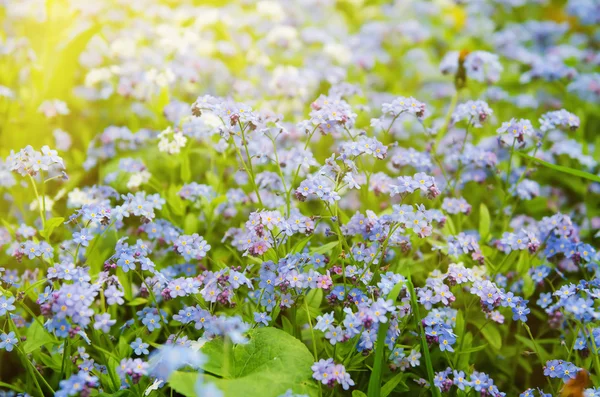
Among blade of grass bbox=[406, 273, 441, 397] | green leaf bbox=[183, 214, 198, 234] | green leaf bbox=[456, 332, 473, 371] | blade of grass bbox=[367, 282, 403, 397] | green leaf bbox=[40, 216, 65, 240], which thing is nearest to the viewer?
blade of grass bbox=[367, 282, 403, 397]

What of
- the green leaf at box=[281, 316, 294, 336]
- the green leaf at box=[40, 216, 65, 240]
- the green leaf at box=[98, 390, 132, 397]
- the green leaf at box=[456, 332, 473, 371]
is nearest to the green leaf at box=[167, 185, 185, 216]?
the green leaf at box=[40, 216, 65, 240]

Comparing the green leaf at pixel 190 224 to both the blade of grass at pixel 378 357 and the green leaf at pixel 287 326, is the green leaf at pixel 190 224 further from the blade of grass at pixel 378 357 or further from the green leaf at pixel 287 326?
the blade of grass at pixel 378 357

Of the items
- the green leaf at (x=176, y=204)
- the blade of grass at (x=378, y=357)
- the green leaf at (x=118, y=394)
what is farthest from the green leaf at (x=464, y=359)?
the green leaf at (x=176, y=204)

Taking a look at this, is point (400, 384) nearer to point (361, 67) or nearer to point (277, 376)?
point (277, 376)

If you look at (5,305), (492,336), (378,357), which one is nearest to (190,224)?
(5,305)

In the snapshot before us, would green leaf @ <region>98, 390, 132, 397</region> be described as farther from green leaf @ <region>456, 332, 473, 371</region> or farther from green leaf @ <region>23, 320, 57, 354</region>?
green leaf @ <region>456, 332, 473, 371</region>

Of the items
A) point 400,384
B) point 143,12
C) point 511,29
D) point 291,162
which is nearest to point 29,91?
point 143,12
